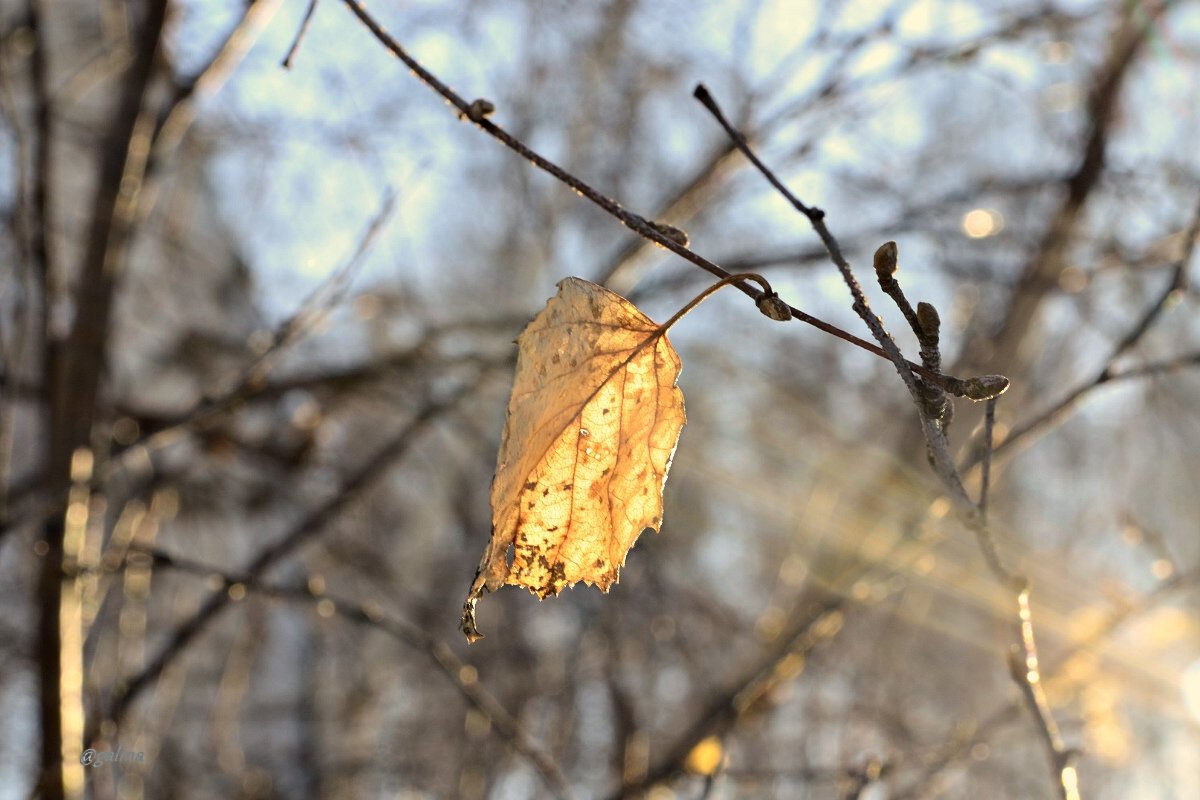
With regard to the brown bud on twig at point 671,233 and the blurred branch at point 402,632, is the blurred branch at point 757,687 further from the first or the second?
the brown bud on twig at point 671,233

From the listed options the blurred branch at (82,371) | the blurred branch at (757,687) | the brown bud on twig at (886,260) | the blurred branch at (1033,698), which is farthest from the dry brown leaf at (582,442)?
the blurred branch at (82,371)

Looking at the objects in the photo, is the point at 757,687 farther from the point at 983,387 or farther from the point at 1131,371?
the point at 983,387

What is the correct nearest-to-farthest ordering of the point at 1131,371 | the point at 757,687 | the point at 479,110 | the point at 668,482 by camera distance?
the point at 479,110 → the point at 1131,371 → the point at 757,687 → the point at 668,482

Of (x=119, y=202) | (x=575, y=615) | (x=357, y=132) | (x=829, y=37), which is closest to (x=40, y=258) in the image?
(x=119, y=202)

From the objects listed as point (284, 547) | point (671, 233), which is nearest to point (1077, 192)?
point (671, 233)

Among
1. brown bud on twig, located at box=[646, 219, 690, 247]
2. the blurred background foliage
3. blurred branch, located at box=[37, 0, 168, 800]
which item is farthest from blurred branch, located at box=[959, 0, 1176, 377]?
blurred branch, located at box=[37, 0, 168, 800]

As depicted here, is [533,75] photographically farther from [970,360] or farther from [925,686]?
[925,686]
